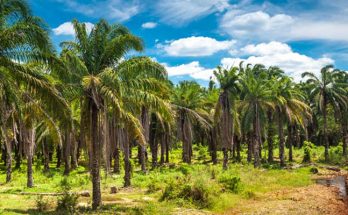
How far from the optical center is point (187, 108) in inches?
1821

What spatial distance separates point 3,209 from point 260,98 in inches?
1273

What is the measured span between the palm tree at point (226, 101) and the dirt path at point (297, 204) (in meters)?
12.5

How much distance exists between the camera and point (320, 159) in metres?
58.0

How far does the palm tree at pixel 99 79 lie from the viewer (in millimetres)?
19797

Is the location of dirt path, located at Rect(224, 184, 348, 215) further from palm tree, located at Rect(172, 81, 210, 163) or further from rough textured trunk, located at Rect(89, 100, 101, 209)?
palm tree, located at Rect(172, 81, 210, 163)

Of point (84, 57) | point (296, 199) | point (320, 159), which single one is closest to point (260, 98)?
point (320, 159)

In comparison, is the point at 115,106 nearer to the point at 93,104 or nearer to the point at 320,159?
the point at 93,104

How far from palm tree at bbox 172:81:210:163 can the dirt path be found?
17.7m

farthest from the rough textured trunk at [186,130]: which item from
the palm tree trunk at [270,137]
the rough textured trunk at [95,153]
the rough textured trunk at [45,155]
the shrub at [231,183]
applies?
the rough textured trunk at [95,153]

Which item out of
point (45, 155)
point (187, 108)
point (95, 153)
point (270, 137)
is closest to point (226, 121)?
point (187, 108)

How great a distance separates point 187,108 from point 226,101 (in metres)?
5.53

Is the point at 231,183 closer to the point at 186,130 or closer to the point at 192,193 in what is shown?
the point at 192,193

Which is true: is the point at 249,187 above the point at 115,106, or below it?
below

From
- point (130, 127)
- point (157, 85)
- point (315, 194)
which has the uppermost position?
point (157, 85)
